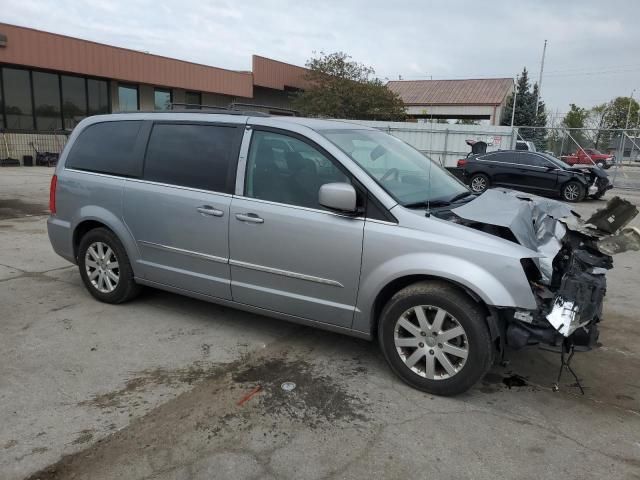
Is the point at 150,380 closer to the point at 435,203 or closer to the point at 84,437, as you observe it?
the point at 84,437

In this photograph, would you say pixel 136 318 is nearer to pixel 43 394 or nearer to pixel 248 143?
pixel 43 394

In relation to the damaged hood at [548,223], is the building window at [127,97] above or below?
above

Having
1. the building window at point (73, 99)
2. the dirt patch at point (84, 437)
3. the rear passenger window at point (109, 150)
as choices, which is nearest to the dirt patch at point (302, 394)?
the dirt patch at point (84, 437)

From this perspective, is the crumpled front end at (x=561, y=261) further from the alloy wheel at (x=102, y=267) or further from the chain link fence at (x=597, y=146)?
the chain link fence at (x=597, y=146)

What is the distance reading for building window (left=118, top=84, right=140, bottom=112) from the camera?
23938 mm

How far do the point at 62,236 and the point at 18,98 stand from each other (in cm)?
1827

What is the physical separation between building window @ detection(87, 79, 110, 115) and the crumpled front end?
22552 mm

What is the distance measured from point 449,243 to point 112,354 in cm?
266

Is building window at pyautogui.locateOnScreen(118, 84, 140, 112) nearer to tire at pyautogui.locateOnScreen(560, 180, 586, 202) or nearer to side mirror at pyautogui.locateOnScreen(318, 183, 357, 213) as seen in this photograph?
tire at pyautogui.locateOnScreen(560, 180, 586, 202)

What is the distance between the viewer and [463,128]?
21.0 m

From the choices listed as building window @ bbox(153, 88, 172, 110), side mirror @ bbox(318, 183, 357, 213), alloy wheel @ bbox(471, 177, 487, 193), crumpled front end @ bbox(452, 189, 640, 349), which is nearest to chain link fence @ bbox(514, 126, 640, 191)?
alloy wheel @ bbox(471, 177, 487, 193)

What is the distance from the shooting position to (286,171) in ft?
13.0

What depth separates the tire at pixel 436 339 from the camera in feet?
10.6

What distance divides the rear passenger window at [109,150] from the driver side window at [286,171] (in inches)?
50.0
